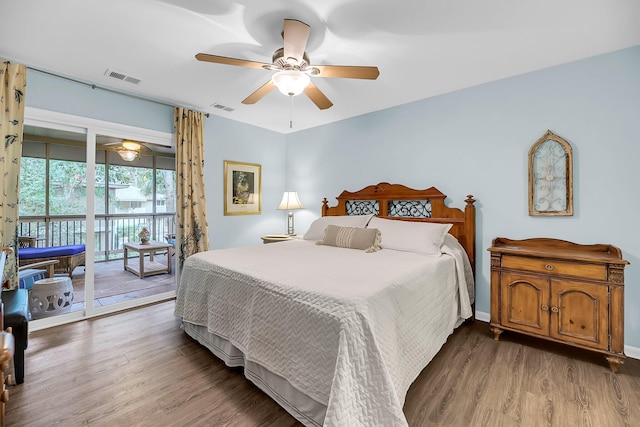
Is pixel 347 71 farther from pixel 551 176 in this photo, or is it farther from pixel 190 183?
pixel 190 183

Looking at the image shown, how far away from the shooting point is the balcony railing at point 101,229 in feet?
14.9

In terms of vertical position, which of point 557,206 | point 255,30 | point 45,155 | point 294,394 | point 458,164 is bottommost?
point 294,394

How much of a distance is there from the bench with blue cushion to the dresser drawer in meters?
5.58

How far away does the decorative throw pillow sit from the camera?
9.57 ft

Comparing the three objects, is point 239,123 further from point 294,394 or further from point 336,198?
point 294,394

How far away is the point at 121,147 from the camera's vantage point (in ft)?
16.1

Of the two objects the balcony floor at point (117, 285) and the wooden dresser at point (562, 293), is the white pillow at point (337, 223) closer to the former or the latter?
the wooden dresser at point (562, 293)

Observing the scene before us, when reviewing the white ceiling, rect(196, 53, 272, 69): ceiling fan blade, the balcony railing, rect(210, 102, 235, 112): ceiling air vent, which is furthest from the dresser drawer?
the balcony railing

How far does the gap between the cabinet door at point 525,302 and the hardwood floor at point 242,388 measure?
0.21 m

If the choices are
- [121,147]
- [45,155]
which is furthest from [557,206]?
[45,155]

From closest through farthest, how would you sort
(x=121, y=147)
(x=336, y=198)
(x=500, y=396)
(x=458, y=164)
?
1. (x=500, y=396)
2. (x=458, y=164)
3. (x=336, y=198)
4. (x=121, y=147)

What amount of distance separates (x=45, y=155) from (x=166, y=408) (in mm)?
4838

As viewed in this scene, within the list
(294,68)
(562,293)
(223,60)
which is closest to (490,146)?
(562,293)

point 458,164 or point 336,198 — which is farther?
point 336,198
